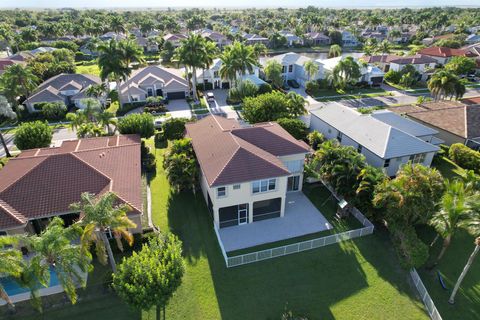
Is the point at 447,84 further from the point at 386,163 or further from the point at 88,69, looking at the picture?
the point at 88,69

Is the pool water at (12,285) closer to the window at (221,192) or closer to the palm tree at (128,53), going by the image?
the window at (221,192)

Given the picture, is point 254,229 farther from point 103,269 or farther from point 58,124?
point 58,124

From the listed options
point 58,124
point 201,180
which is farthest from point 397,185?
point 58,124

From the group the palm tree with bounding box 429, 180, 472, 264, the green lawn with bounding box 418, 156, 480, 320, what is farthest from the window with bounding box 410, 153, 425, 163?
the palm tree with bounding box 429, 180, 472, 264

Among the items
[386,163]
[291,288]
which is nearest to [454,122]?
[386,163]

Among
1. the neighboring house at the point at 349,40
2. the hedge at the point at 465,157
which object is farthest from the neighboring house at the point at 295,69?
the neighboring house at the point at 349,40

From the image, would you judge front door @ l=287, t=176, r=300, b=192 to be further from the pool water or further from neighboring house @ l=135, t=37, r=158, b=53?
neighboring house @ l=135, t=37, r=158, b=53
